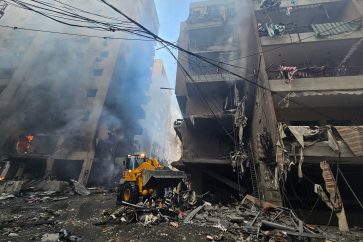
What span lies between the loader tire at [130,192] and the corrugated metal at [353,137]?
10.8 m

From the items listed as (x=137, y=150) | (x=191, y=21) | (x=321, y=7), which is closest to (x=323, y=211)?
(x=321, y=7)

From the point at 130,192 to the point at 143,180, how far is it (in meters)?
1.13

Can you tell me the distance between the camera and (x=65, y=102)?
→ 3092 centimetres

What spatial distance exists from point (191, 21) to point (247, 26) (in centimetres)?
641

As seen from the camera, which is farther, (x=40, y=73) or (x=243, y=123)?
(x=40, y=73)

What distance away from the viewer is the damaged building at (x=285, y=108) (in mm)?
10766

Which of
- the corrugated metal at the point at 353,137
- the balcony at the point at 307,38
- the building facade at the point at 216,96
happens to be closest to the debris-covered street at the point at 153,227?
the corrugated metal at the point at 353,137

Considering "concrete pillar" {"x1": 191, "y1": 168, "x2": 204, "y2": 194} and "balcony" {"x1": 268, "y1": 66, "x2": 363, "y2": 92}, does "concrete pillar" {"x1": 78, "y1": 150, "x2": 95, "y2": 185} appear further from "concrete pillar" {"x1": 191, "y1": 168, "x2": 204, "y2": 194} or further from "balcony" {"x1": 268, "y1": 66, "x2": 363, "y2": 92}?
"balcony" {"x1": 268, "y1": 66, "x2": 363, "y2": 92}

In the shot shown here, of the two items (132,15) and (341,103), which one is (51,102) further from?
(341,103)

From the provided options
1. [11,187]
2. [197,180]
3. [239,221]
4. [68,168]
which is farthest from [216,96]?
[68,168]

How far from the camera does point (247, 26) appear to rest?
2031 cm

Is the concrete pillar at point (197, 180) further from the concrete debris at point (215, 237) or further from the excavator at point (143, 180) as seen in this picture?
the concrete debris at point (215, 237)

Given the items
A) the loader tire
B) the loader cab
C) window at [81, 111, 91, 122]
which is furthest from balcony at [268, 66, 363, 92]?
window at [81, 111, 91, 122]

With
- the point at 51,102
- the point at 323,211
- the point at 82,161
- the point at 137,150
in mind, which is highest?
the point at 51,102
